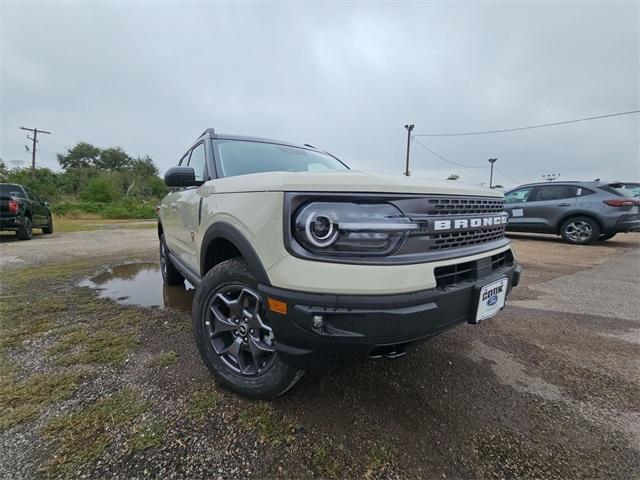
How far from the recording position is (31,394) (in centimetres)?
178

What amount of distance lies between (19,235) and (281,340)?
33.9ft

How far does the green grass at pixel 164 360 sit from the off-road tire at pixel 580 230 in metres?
9.27

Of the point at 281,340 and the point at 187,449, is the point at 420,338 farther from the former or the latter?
the point at 187,449

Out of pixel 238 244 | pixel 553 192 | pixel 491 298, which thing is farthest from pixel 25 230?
pixel 553 192

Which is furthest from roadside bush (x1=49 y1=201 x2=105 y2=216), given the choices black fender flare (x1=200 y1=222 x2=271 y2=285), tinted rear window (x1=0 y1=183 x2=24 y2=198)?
black fender flare (x1=200 y1=222 x2=271 y2=285)

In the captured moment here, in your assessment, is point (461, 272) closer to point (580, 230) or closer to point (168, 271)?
point (168, 271)

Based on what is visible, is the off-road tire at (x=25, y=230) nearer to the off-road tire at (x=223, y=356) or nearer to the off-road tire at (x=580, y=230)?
the off-road tire at (x=223, y=356)

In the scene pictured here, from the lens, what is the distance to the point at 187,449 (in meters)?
1.42

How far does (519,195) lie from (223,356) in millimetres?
9449

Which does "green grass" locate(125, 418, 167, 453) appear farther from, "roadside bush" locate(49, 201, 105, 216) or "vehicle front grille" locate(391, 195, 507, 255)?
"roadside bush" locate(49, 201, 105, 216)

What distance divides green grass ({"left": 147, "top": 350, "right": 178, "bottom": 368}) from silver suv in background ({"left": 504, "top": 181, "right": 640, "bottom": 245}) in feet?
29.7

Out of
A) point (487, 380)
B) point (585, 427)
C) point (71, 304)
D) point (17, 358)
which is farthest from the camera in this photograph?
point (71, 304)

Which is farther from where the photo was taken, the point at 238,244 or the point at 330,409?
the point at 330,409

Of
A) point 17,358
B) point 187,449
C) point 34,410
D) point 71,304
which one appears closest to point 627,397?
point 187,449
